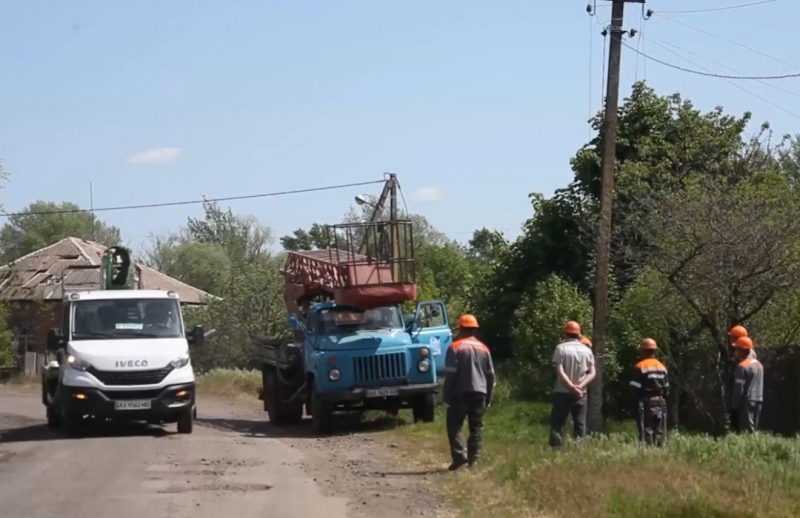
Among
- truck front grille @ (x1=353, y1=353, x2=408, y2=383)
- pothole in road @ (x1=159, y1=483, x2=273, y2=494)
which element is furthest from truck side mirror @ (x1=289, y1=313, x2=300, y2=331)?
pothole in road @ (x1=159, y1=483, x2=273, y2=494)

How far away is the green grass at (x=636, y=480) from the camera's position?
10.0m

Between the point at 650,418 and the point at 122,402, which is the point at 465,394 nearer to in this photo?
the point at 650,418

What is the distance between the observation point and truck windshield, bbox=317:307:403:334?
21188mm

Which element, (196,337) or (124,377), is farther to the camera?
(196,337)

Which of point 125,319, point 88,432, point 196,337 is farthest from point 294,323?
point 88,432

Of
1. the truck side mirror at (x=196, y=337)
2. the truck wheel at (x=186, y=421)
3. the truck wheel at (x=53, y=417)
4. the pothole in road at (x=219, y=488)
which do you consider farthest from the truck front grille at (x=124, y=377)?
the pothole in road at (x=219, y=488)

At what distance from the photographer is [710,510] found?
9711mm

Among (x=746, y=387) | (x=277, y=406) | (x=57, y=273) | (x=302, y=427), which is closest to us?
(x=746, y=387)

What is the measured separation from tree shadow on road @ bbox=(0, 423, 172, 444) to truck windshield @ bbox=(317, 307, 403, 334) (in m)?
3.35

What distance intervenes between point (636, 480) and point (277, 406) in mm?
13130

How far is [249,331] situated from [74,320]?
27255mm

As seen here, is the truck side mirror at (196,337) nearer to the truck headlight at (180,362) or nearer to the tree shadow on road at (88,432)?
the truck headlight at (180,362)

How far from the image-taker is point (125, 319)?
63.3ft

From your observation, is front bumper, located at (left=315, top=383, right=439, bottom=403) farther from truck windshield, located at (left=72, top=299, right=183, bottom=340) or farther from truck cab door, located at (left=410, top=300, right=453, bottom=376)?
truck windshield, located at (left=72, top=299, right=183, bottom=340)
